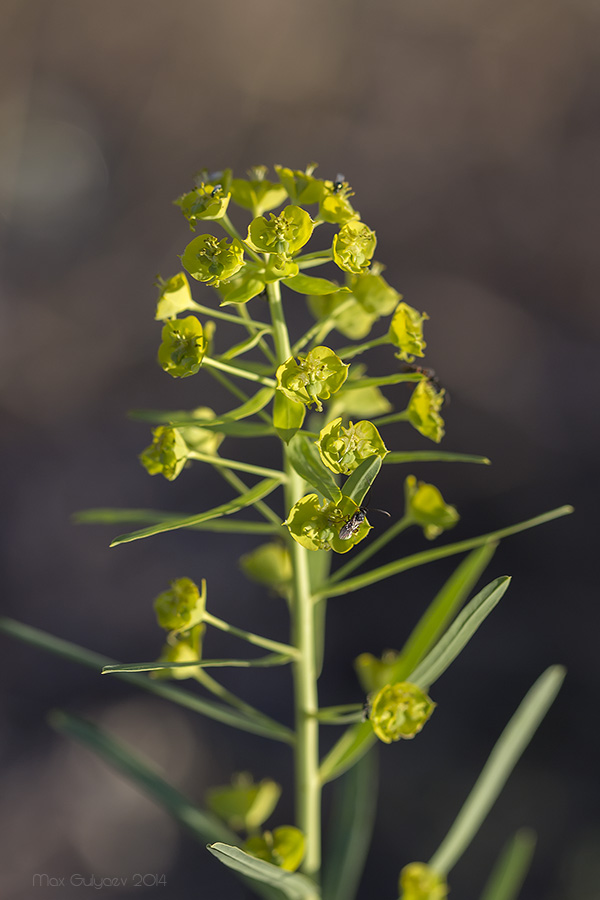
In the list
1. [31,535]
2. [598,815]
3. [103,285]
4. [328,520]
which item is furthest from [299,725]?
[103,285]

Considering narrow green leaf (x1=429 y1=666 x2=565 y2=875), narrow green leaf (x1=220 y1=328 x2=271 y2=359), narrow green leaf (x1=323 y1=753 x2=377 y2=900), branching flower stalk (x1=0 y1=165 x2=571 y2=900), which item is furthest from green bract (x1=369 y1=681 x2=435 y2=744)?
narrow green leaf (x1=323 y1=753 x2=377 y2=900)

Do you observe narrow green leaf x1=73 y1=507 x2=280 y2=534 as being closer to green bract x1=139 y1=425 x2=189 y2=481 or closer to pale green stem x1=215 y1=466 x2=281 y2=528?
pale green stem x1=215 y1=466 x2=281 y2=528

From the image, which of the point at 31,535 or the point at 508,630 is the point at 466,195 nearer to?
the point at 508,630

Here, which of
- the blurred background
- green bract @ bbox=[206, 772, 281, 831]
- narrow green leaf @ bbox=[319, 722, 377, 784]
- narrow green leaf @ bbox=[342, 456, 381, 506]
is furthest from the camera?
the blurred background

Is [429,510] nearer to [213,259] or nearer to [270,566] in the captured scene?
[270,566]

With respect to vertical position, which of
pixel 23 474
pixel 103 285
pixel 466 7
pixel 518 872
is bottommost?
pixel 518 872

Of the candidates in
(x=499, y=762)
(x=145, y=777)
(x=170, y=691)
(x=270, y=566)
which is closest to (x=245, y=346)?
(x=270, y=566)
